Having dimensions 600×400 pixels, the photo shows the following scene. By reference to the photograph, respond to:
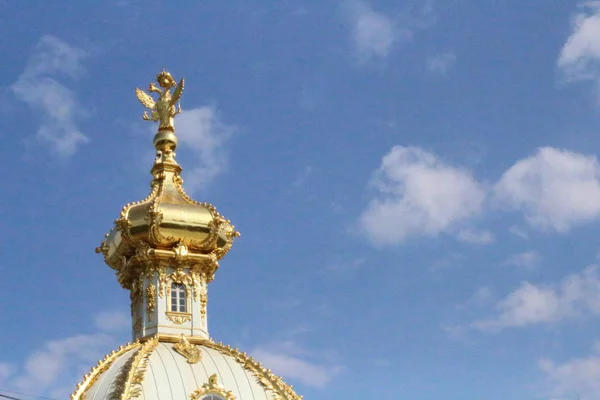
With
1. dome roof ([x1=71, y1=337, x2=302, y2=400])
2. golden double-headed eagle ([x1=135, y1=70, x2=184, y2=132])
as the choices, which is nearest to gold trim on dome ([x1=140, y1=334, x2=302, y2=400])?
dome roof ([x1=71, y1=337, x2=302, y2=400])

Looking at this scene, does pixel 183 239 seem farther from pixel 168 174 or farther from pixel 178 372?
pixel 178 372

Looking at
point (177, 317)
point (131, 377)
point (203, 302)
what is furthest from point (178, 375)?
point (203, 302)

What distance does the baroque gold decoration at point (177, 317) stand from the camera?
38.9 meters

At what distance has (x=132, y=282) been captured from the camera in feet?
135

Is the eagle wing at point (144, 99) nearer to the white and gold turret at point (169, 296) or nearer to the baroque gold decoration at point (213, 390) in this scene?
the white and gold turret at point (169, 296)

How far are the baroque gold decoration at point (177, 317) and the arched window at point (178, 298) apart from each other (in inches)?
12.7

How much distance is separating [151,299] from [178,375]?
4908 mm

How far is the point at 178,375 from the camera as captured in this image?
115ft

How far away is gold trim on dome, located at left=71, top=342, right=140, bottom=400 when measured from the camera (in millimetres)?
34747

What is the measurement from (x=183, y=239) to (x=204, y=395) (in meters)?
7.27

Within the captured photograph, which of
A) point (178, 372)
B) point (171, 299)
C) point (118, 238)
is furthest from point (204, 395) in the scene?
point (118, 238)

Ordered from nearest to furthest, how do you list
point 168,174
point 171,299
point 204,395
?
point 204,395 < point 171,299 < point 168,174

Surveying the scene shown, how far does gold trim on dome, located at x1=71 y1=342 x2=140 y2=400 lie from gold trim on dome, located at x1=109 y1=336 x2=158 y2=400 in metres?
0.85

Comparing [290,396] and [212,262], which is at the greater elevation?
[212,262]
